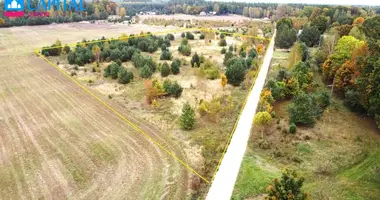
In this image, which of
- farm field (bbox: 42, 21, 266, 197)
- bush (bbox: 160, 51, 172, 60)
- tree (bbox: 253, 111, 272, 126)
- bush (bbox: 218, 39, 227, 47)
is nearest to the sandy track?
farm field (bbox: 42, 21, 266, 197)

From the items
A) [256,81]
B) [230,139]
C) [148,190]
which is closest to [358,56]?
[256,81]

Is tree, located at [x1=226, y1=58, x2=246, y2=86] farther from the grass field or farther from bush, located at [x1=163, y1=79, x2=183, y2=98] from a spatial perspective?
the grass field

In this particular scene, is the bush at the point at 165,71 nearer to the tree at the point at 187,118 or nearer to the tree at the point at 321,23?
the tree at the point at 187,118

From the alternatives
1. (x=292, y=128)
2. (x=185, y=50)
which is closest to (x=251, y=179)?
(x=292, y=128)

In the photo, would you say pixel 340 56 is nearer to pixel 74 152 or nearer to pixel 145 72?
pixel 145 72

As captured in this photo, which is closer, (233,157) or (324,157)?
(324,157)
